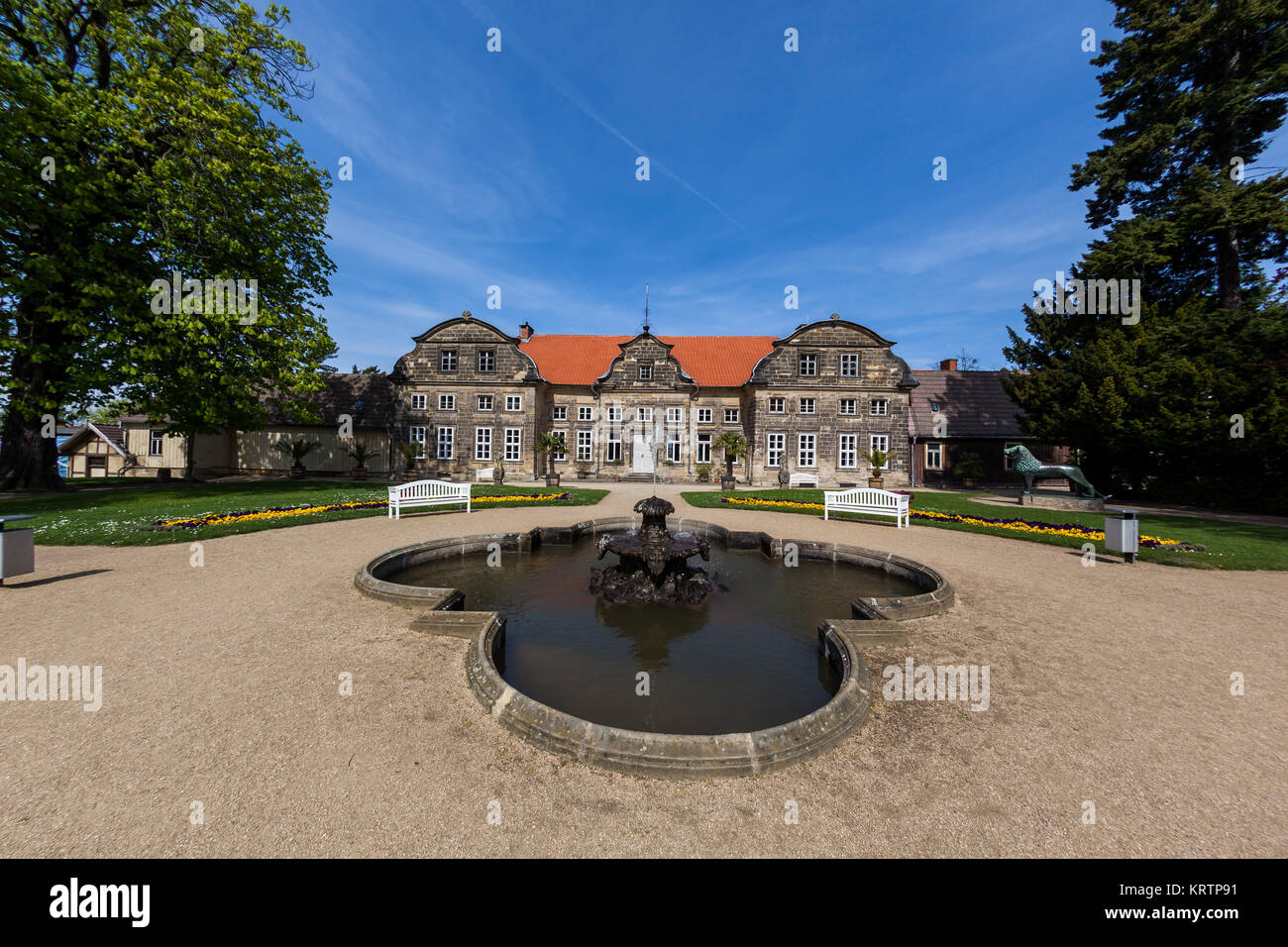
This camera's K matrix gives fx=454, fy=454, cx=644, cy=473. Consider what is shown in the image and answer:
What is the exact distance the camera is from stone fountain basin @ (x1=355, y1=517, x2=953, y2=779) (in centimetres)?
314

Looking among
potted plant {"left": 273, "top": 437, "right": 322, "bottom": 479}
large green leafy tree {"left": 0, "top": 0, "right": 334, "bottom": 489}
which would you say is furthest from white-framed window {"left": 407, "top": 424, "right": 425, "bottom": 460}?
large green leafy tree {"left": 0, "top": 0, "right": 334, "bottom": 489}

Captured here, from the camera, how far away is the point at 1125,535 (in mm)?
9078

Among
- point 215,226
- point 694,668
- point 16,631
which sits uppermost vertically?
point 215,226

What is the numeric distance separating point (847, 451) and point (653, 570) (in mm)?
25703

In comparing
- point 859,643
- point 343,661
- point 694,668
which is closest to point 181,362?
point 343,661

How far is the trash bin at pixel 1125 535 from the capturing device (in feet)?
29.6

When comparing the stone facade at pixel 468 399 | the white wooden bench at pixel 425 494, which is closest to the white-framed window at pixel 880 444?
the stone facade at pixel 468 399

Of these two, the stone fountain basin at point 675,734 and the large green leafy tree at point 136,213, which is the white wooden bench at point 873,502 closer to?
the stone fountain basin at point 675,734

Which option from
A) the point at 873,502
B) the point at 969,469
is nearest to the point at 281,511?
the point at 873,502

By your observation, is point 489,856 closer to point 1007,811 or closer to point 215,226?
point 1007,811

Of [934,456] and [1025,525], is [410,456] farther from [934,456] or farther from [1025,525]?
[934,456]

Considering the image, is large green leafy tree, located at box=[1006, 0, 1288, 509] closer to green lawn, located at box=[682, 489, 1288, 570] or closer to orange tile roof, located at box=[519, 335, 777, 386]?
green lawn, located at box=[682, 489, 1288, 570]
